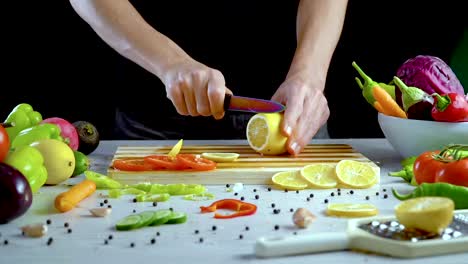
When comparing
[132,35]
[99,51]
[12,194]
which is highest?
[132,35]

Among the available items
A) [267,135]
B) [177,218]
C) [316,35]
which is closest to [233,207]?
[177,218]

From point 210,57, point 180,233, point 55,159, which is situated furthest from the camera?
point 210,57

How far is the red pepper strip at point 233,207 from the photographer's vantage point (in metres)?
1.61

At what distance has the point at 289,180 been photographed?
6.20 feet

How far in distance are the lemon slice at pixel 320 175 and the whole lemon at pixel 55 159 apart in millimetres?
538

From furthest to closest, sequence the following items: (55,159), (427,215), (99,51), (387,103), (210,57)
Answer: (99,51), (210,57), (387,103), (55,159), (427,215)

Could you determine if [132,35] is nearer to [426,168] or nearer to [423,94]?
[423,94]

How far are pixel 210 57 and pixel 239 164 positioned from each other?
784 millimetres

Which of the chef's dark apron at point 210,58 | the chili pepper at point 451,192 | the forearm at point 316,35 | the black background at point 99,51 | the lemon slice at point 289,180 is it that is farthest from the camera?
the black background at point 99,51

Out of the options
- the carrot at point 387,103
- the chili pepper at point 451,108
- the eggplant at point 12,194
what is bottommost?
the eggplant at point 12,194

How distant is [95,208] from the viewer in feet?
5.35

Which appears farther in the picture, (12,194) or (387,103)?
(387,103)

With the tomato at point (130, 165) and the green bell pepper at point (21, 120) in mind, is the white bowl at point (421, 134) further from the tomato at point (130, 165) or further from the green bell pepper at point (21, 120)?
the green bell pepper at point (21, 120)

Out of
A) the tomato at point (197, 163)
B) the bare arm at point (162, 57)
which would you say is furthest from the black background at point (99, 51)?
the tomato at point (197, 163)
